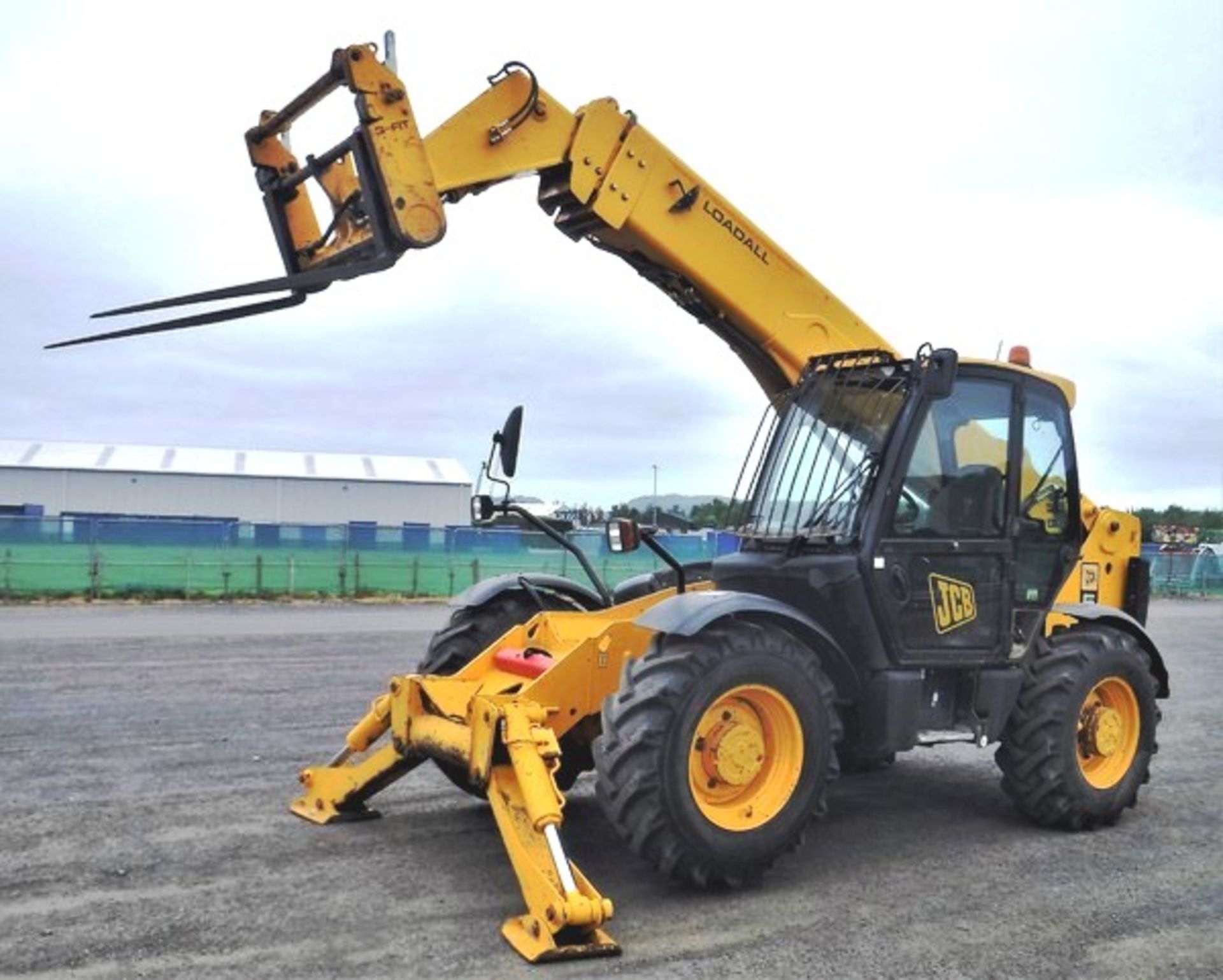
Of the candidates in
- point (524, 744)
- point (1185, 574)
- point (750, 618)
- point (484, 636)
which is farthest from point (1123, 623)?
point (1185, 574)

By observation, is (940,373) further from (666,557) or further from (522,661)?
(522,661)

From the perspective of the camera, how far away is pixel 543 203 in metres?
6.95

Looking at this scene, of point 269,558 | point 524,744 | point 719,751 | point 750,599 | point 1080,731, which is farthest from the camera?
point 269,558

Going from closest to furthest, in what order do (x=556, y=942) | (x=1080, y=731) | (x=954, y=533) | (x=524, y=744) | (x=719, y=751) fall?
(x=556, y=942) → (x=524, y=744) → (x=719, y=751) → (x=954, y=533) → (x=1080, y=731)

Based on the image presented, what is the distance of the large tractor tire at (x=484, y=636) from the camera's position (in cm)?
707

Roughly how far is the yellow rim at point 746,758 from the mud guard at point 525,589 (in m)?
2.30

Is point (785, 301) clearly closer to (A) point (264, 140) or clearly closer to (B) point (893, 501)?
(B) point (893, 501)

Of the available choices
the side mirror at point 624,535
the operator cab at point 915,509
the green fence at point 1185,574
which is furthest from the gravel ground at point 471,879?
the green fence at point 1185,574

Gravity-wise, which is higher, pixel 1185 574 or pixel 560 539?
pixel 560 539

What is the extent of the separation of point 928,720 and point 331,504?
136ft

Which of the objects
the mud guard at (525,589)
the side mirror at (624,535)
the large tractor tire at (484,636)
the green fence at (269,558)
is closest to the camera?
the side mirror at (624,535)

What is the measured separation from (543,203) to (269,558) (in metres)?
18.3

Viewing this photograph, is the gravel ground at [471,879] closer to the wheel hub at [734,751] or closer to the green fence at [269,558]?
the wheel hub at [734,751]

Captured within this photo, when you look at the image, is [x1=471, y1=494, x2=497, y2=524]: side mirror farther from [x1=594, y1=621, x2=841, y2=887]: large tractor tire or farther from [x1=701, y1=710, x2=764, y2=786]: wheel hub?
[x1=701, y1=710, x2=764, y2=786]: wheel hub
